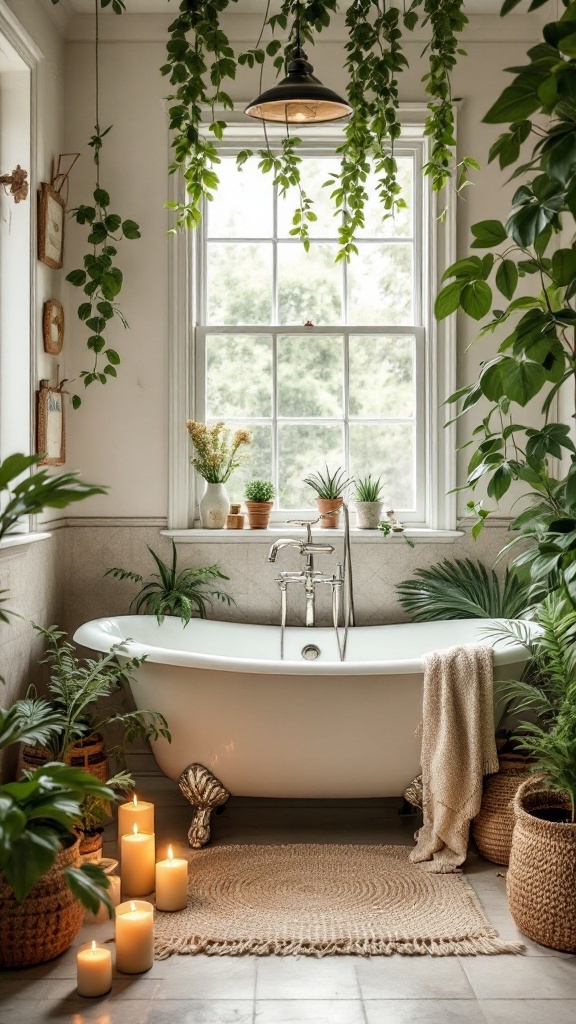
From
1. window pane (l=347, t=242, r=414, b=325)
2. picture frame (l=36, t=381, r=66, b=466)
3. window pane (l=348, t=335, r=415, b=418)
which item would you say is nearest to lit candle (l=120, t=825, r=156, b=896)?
picture frame (l=36, t=381, r=66, b=466)

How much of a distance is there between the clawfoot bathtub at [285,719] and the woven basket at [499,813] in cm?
20

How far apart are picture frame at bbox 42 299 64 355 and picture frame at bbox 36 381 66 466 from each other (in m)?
0.15

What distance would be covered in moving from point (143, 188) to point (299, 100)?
1313mm

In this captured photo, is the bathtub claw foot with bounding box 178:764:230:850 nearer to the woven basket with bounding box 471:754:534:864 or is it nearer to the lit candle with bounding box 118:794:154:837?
the lit candle with bounding box 118:794:154:837

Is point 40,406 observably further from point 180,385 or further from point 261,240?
point 261,240

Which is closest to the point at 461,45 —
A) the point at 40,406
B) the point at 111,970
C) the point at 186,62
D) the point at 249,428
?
the point at 186,62

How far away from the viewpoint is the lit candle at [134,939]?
246 centimetres

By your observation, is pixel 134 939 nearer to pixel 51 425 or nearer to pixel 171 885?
pixel 171 885

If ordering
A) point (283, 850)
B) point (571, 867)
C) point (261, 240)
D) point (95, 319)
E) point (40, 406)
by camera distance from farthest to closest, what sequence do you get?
point (261, 240) → point (95, 319) → point (40, 406) → point (283, 850) → point (571, 867)

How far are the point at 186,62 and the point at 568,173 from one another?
1.84 metres

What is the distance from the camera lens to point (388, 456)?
167 inches

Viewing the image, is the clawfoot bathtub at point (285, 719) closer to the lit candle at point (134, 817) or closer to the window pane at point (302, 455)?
the lit candle at point (134, 817)

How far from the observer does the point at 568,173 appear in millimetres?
1584

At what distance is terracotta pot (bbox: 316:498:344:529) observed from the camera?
4.08m
